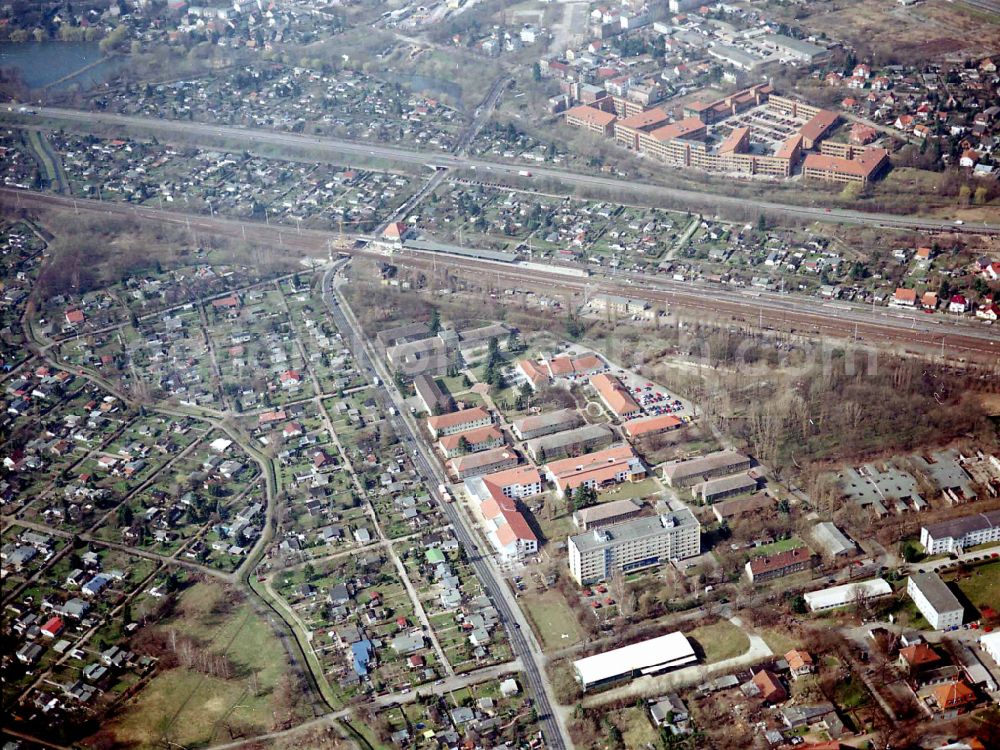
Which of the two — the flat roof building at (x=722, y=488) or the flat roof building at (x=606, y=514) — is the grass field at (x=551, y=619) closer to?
the flat roof building at (x=606, y=514)

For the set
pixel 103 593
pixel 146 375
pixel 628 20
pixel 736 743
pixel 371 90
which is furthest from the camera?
pixel 628 20

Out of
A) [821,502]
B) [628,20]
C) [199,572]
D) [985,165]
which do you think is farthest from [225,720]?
[628,20]

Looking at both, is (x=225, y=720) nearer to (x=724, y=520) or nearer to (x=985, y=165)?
(x=724, y=520)

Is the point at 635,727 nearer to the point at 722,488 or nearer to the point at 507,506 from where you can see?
the point at 507,506

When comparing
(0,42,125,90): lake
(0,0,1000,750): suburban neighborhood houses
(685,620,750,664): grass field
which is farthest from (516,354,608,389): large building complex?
(0,42,125,90): lake

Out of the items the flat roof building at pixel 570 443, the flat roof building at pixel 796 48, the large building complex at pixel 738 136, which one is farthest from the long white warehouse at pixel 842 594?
the flat roof building at pixel 796 48
